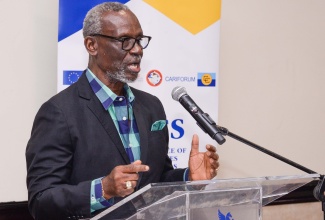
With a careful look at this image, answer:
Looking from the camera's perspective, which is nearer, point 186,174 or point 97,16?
point 186,174

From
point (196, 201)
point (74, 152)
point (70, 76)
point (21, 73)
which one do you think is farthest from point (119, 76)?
point (21, 73)

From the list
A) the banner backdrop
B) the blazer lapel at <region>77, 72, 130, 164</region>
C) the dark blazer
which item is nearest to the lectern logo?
the dark blazer

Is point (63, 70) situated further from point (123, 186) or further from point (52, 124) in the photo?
point (123, 186)

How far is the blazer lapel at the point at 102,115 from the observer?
1904 millimetres

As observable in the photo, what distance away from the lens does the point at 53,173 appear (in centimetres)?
175

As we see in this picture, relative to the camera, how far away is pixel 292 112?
3568 mm

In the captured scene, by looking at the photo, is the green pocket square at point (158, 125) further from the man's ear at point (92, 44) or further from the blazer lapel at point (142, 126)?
the man's ear at point (92, 44)

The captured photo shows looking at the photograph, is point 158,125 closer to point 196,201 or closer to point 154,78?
point 154,78

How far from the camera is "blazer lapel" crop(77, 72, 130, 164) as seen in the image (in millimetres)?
1904

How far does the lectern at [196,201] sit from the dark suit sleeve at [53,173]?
39cm

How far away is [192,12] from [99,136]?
112 cm

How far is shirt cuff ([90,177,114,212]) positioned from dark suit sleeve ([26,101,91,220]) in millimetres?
16

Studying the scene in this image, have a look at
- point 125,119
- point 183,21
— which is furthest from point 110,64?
point 183,21

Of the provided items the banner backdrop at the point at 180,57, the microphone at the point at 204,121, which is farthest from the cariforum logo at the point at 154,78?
the microphone at the point at 204,121
